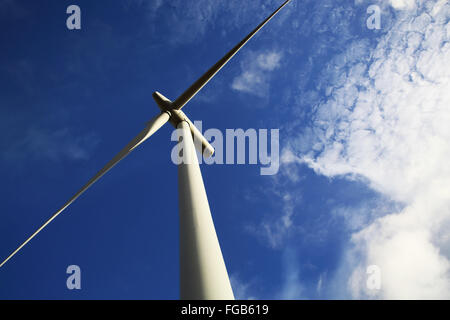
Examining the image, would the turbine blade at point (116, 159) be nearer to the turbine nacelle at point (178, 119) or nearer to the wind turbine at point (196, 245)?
the turbine nacelle at point (178, 119)

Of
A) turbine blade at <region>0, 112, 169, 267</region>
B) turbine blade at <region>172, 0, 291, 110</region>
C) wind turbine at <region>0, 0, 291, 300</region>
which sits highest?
turbine blade at <region>172, 0, 291, 110</region>

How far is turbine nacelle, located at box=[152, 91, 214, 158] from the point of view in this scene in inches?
567

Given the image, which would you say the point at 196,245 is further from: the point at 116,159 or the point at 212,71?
the point at 212,71

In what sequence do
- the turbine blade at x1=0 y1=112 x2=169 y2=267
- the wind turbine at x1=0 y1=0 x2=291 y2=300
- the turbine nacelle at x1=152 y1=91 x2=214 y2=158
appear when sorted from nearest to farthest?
the wind turbine at x1=0 y1=0 x2=291 y2=300
the turbine blade at x1=0 y1=112 x2=169 y2=267
the turbine nacelle at x1=152 y1=91 x2=214 y2=158

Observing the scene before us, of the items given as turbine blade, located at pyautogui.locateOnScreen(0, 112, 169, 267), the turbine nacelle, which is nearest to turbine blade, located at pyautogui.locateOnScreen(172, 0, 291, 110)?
the turbine nacelle

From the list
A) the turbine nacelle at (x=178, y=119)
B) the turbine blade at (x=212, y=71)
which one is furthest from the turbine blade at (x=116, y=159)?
the turbine blade at (x=212, y=71)

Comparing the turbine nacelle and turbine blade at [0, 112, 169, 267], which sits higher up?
the turbine nacelle

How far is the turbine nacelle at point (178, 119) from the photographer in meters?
14.4

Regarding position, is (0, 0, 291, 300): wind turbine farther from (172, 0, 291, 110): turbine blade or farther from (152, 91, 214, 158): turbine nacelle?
(172, 0, 291, 110): turbine blade

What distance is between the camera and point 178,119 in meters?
14.4

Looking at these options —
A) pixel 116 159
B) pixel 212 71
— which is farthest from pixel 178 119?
pixel 116 159

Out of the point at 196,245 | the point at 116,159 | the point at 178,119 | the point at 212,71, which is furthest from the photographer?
the point at 212,71
